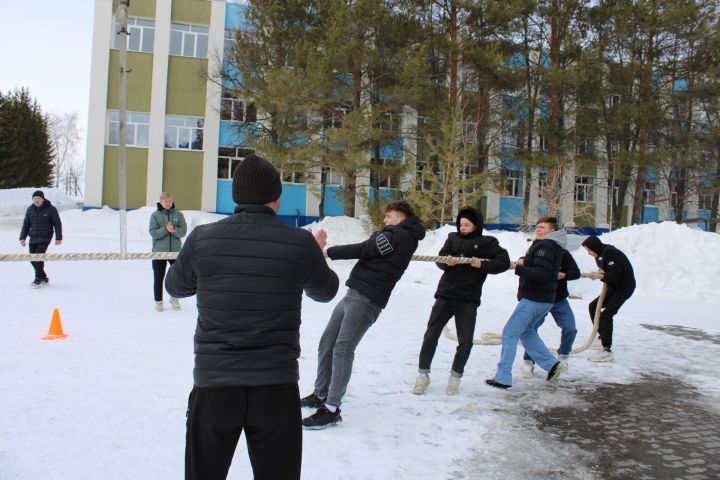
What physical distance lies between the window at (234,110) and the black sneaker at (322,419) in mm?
26979

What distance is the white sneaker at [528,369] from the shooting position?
6.72 m

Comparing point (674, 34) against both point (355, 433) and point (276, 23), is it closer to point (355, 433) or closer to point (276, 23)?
point (276, 23)

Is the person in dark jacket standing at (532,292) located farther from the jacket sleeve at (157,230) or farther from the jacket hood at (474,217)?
the jacket sleeve at (157,230)

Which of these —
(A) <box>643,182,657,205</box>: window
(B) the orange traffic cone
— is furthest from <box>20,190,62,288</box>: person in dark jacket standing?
(A) <box>643,182,657,205</box>: window

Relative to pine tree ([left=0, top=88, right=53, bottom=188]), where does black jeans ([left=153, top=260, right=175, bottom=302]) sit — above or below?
below

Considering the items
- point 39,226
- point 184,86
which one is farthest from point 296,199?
point 39,226

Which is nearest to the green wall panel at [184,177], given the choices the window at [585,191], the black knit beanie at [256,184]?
the window at [585,191]

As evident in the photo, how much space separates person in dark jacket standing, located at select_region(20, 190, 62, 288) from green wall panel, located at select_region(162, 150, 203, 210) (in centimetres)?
1867

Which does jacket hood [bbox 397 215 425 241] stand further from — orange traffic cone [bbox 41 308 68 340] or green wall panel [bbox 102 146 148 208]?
green wall panel [bbox 102 146 148 208]

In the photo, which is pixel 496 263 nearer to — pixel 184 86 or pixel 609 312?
pixel 609 312

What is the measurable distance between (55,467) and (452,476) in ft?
8.48

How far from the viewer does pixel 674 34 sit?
85.6 feet

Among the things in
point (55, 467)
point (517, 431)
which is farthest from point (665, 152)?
point (55, 467)

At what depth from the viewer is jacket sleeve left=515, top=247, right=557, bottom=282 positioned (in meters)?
6.02
